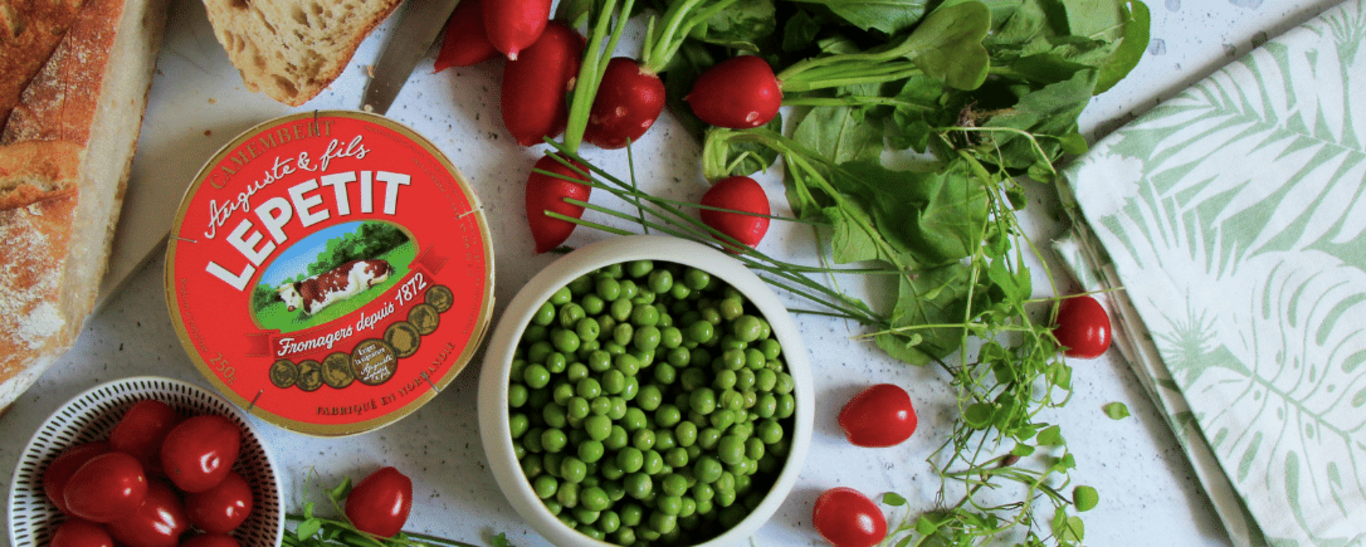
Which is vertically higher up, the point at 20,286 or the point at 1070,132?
Answer: the point at 1070,132

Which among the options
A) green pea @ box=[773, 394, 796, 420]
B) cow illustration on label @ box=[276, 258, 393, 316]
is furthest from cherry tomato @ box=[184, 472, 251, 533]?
green pea @ box=[773, 394, 796, 420]

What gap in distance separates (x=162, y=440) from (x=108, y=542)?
4.9 inches

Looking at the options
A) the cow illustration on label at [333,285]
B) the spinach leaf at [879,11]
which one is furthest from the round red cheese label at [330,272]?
the spinach leaf at [879,11]

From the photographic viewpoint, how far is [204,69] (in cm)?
101

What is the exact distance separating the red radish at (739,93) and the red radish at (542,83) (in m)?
0.18

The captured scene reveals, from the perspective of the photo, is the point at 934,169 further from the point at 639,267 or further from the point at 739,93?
the point at 639,267

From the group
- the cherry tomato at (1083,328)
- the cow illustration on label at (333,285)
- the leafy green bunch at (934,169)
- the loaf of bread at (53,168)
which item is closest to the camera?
the loaf of bread at (53,168)

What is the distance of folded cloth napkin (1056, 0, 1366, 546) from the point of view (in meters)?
1.20

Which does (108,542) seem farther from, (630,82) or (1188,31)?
(1188,31)

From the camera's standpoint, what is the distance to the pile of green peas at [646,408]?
967mm

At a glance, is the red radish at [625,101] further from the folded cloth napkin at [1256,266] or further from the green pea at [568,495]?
the folded cloth napkin at [1256,266]

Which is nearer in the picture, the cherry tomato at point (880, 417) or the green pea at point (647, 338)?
the green pea at point (647, 338)

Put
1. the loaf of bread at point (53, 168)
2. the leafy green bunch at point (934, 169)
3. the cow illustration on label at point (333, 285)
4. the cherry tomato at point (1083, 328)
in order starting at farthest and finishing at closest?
the cherry tomato at point (1083, 328)
the leafy green bunch at point (934, 169)
the cow illustration on label at point (333, 285)
the loaf of bread at point (53, 168)

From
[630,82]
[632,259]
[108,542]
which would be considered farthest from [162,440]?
[630,82]
